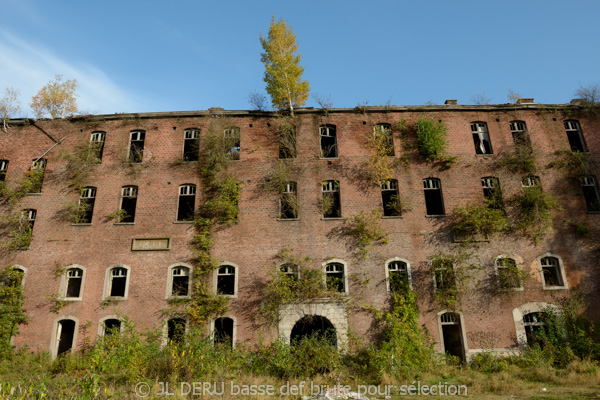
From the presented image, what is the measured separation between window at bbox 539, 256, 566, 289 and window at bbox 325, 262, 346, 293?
891 centimetres

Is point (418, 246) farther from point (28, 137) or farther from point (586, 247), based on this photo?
point (28, 137)

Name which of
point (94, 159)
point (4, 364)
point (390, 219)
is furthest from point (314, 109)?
point (4, 364)

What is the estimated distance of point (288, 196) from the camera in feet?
57.6

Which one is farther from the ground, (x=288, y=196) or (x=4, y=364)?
(x=288, y=196)

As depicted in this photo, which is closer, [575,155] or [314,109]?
[575,155]

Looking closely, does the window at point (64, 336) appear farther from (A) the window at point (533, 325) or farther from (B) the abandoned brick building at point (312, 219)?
(A) the window at point (533, 325)

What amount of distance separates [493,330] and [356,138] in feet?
35.2

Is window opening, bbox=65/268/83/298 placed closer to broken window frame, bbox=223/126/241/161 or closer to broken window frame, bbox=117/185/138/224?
broken window frame, bbox=117/185/138/224

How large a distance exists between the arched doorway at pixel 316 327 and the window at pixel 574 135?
15.4 metres

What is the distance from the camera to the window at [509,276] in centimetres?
1591

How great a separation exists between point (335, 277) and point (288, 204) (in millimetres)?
4123

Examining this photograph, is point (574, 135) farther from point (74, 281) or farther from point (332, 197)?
point (74, 281)

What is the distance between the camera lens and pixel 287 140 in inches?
723

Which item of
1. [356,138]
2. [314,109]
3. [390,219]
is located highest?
[314,109]
